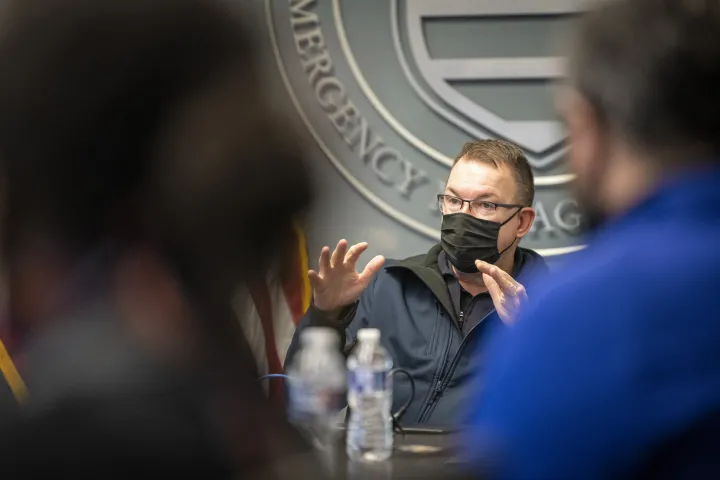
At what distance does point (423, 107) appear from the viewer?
3.26 m

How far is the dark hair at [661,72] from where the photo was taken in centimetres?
82

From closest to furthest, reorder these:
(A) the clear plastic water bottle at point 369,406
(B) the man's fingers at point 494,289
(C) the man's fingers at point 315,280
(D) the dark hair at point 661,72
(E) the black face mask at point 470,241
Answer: (D) the dark hair at point 661,72 → (A) the clear plastic water bottle at point 369,406 → (C) the man's fingers at point 315,280 → (B) the man's fingers at point 494,289 → (E) the black face mask at point 470,241

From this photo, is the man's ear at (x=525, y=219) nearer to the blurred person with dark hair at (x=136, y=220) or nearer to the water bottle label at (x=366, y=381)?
the water bottle label at (x=366, y=381)

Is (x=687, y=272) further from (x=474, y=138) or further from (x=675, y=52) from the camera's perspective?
(x=474, y=138)

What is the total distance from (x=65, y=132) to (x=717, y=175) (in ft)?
1.85

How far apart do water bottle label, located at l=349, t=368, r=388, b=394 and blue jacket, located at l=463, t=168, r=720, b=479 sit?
108cm

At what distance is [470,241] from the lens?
258 centimetres

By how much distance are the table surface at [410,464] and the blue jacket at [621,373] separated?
0.67 metres

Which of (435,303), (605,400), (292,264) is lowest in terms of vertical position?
(435,303)

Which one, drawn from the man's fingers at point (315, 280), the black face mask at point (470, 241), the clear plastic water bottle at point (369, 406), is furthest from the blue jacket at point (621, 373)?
the black face mask at point (470, 241)

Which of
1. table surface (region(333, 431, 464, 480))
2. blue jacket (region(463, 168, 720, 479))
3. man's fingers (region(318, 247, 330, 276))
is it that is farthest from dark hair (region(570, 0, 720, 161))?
man's fingers (region(318, 247, 330, 276))

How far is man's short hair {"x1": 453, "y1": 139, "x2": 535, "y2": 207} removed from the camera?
2.63 meters

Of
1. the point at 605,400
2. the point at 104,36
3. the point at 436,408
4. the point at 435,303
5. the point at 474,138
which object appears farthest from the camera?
the point at 474,138

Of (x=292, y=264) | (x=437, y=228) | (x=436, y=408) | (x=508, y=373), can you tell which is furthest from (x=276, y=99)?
(x=437, y=228)
